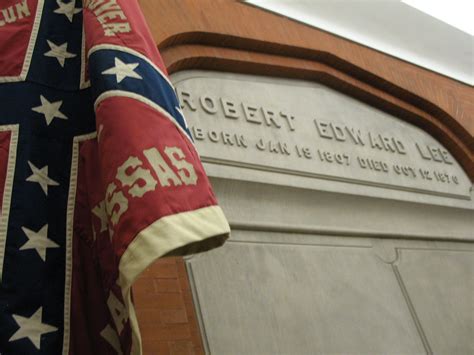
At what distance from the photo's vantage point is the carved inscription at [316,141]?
3.01 meters

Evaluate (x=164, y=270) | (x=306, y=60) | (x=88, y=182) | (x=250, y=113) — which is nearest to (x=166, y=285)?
(x=164, y=270)

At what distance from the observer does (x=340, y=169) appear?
3.46 metres

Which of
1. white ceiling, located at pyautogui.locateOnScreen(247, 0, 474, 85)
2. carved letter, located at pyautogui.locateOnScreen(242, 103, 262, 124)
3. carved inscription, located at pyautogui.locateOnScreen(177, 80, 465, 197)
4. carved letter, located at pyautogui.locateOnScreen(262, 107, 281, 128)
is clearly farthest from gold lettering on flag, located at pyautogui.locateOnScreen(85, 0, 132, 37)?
white ceiling, located at pyautogui.locateOnScreen(247, 0, 474, 85)

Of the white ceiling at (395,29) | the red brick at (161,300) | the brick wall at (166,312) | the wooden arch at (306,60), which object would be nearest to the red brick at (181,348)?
the brick wall at (166,312)

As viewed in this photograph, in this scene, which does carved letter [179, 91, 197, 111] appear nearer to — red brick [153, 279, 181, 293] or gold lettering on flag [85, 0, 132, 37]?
red brick [153, 279, 181, 293]

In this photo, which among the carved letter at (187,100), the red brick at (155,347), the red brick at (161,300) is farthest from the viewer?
the carved letter at (187,100)

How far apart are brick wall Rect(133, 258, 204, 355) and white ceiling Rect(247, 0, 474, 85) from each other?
229 centimetres

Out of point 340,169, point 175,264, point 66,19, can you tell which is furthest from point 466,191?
point 66,19

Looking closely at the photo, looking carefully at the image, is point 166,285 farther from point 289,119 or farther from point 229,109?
point 289,119

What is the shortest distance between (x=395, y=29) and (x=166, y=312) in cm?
345

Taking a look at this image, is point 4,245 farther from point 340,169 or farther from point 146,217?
point 340,169

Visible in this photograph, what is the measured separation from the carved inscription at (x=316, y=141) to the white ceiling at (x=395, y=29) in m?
0.82

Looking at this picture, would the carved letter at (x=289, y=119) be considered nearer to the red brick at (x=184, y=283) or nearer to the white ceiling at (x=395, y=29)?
the white ceiling at (x=395, y=29)

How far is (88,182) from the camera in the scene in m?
1.30
